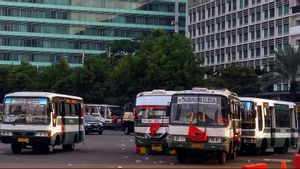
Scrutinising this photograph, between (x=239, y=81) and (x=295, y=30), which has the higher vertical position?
(x=295, y=30)

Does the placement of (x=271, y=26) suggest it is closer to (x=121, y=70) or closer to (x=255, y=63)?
(x=255, y=63)

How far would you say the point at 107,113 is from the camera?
235ft

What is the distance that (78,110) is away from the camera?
106ft

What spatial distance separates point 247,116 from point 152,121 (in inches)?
185

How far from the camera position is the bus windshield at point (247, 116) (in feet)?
97.7

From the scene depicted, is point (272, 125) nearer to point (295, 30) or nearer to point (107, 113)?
point (107, 113)

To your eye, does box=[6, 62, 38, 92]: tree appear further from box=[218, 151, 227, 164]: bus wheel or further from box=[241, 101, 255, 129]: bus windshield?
box=[218, 151, 227, 164]: bus wheel

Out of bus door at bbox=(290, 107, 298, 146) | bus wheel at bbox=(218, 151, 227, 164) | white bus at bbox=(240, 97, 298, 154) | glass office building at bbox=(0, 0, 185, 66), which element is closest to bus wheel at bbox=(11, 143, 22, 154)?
bus wheel at bbox=(218, 151, 227, 164)

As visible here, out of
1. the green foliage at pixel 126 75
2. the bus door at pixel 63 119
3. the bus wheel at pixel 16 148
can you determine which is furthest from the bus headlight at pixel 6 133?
the green foliage at pixel 126 75

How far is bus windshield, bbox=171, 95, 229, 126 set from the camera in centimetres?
2338

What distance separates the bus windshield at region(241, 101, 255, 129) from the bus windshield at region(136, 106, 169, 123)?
4.03m

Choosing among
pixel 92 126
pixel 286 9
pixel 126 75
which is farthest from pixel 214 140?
pixel 286 9

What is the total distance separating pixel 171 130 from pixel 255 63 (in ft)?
240

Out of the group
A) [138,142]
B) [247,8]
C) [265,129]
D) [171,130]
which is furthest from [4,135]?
[247,8]
